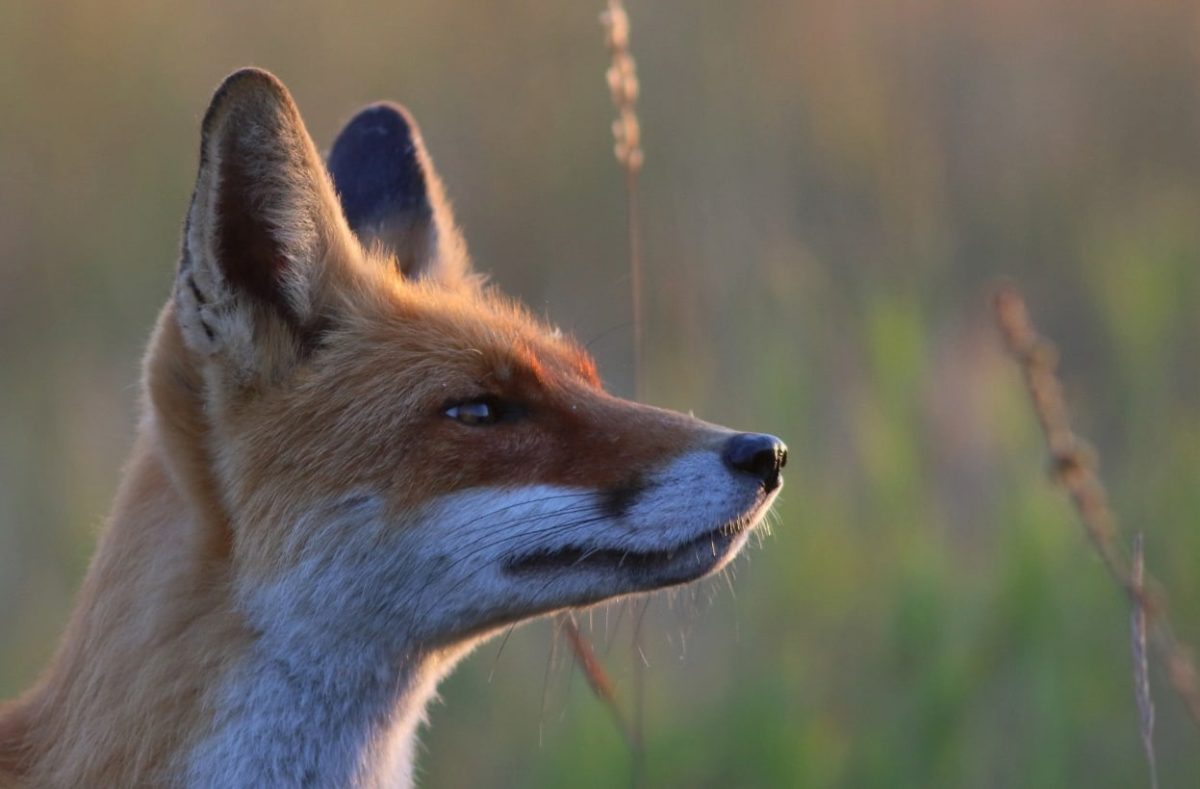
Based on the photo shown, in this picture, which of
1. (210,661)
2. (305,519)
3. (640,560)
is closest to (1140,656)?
(640,560)

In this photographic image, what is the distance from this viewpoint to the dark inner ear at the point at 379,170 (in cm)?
421

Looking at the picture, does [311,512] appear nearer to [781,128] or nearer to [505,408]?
[505,408]

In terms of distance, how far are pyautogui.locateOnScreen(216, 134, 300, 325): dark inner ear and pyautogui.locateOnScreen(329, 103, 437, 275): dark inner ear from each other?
28.5 inches

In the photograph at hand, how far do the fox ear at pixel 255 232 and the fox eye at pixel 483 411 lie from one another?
402 millimetres

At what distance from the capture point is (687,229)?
24.7 feet

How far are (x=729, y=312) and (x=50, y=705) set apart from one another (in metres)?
3.90

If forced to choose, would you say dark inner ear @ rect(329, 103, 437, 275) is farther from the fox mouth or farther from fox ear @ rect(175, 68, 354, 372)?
the fox mouth

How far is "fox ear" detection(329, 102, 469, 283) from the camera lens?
4.21 meters

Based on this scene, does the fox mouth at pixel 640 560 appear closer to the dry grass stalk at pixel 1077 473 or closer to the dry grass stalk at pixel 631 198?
the dry grass stalk at pixel 631 198

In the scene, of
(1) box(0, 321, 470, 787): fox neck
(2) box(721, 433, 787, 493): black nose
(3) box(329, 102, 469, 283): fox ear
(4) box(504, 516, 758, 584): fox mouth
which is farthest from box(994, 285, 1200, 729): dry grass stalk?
(3) box(329, 102, 469, 283): fox ear

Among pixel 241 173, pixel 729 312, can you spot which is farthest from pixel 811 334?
pixel 241 173

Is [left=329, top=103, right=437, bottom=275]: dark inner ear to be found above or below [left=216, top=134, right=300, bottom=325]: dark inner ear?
above

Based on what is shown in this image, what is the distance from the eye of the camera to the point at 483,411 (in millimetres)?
3410

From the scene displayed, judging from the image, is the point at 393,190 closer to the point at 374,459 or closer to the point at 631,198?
the point at 631,198
